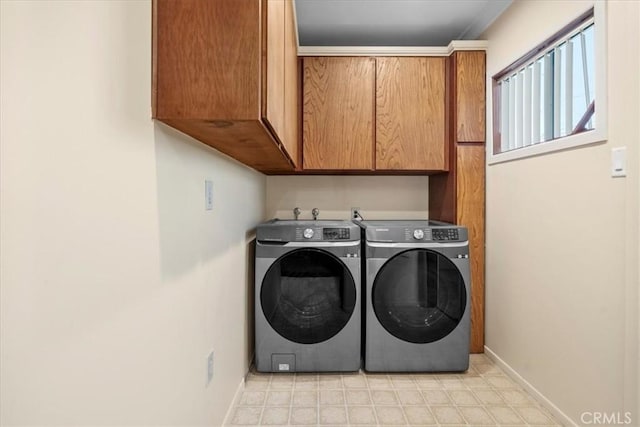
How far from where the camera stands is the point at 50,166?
2.07ft

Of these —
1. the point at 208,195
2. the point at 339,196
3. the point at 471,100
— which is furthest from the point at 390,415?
the point at 471,100

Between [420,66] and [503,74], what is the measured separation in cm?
57

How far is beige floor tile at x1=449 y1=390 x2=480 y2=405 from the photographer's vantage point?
1.90 m

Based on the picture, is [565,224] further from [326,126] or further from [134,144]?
[134,144]

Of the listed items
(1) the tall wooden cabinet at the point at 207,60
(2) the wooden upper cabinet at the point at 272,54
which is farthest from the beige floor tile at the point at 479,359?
(1) the tall wooden cabinet at the point at 207,60

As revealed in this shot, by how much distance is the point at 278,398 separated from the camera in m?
1.94

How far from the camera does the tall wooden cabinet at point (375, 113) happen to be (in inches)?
99.3

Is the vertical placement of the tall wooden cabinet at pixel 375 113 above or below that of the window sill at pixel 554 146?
above

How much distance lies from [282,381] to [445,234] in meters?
1.39

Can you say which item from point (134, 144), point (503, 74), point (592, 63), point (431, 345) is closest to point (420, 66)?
point (503, 74)

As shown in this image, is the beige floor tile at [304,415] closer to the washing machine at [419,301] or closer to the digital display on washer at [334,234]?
the washing machine at [419,301]

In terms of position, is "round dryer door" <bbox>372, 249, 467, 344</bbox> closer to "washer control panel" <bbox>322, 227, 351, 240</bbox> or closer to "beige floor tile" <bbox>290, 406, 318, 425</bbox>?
"washer control panel" <bbox>322, 227, 351, 240</bbox>

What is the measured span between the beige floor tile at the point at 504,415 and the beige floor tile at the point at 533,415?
0.12ft

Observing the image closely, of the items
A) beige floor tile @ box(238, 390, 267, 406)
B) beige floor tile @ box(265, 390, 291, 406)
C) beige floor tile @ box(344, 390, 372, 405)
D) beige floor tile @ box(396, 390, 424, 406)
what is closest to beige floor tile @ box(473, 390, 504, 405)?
beige floor tile @ box(396, 390, 424, 406)
